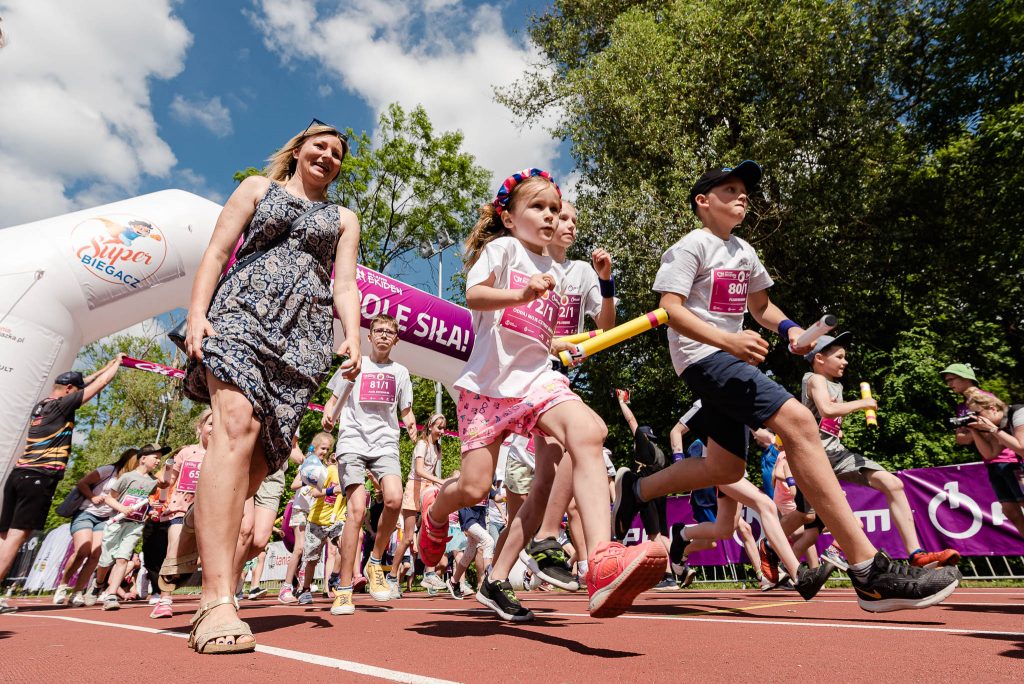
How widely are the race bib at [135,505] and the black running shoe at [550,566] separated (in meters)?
6.33

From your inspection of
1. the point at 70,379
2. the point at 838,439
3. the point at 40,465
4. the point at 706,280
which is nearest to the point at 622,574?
the point at 706,280

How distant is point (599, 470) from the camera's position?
2.74m

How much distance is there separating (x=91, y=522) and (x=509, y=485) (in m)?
6.37

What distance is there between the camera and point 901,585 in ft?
9.20

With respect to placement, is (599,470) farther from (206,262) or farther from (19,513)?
(19,513)

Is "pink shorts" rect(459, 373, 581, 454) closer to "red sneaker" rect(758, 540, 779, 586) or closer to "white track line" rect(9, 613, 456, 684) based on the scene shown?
"white track line" rect(9, 613, 456, 684)

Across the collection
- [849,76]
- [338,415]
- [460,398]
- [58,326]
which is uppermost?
[849,76]

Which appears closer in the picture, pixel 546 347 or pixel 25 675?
pixel 25 675

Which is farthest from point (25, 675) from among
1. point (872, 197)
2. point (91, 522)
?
point (872, 197)

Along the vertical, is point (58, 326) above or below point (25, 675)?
above

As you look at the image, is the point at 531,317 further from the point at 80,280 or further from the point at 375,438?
the point at 80,280

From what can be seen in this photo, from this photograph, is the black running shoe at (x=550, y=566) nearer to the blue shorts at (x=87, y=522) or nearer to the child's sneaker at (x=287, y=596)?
the child's sneaker at (x=287, y=596)

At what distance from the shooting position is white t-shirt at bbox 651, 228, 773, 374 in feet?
12.3

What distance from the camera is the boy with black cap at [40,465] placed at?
245 inches
